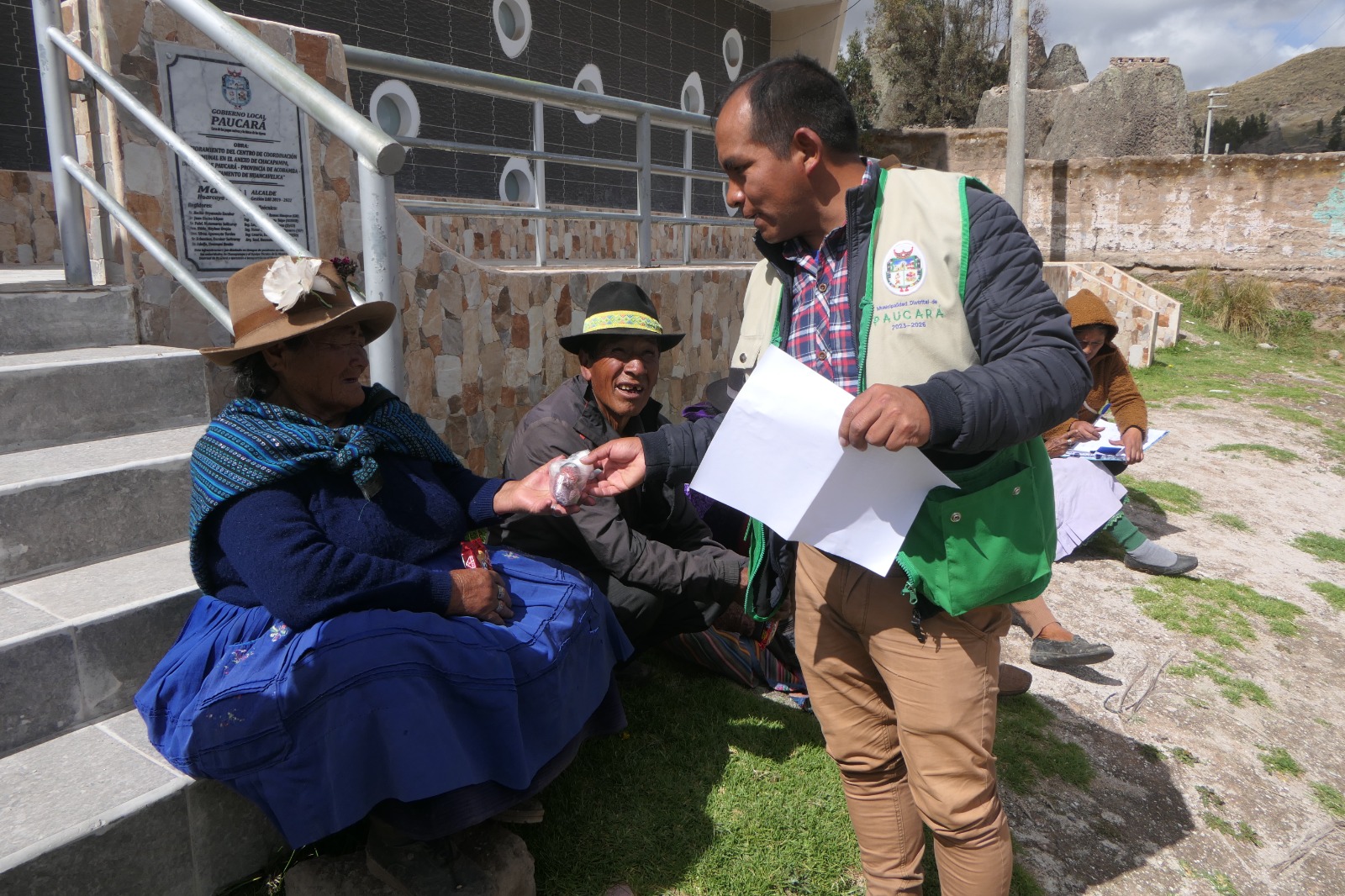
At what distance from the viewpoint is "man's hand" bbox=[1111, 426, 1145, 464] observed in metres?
5.07

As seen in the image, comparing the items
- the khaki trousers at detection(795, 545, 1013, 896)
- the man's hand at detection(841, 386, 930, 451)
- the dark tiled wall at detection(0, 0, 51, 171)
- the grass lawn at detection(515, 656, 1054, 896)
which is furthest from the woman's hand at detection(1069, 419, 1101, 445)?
the dark tiled wall at detection(0, 0, 51, 171)

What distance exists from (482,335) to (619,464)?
2.00 meters

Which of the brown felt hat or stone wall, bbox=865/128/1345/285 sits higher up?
stone wall, bbox=865/128/1345/285

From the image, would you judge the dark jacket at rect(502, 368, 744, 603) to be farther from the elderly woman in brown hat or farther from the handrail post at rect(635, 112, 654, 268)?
the handrail post at rect(635, 112, 654, 268)

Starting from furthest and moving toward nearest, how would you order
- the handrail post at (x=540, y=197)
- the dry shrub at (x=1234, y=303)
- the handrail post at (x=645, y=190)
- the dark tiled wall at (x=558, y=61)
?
1. the dry shrub at (x=1234, y=303)
2. the dark tiled wall at (x=558, y=61)
3. the handrail post at (x=645, y=190)
4. the handrail post at (x=540, y=197)

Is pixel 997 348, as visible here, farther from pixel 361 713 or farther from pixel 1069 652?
pixel 1069 652

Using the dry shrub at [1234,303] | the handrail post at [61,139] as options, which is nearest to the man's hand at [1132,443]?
the handrail post at [61,139]

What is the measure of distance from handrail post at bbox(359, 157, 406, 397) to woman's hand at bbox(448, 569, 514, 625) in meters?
0.69

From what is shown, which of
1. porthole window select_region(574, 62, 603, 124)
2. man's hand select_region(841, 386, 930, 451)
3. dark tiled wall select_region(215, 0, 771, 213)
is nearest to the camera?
man's hand select_region(841, 386, 930, 451)

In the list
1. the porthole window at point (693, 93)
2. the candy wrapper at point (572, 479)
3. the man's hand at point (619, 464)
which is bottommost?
→ the candy wrapper at point (572, 479)

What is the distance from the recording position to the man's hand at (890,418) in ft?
4.95

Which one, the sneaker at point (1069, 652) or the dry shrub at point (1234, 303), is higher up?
the dry shrub at point (1234, 303)

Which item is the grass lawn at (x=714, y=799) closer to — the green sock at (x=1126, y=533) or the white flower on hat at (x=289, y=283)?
the white flower on hat at (x=289, y=283)

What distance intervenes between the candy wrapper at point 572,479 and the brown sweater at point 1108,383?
3646 mm
